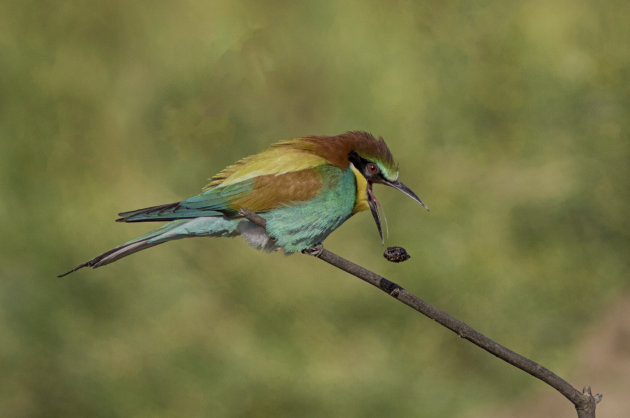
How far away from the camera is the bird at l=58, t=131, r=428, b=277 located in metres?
1.79

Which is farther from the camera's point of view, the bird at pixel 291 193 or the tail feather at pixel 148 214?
the bird at pixel 291 193

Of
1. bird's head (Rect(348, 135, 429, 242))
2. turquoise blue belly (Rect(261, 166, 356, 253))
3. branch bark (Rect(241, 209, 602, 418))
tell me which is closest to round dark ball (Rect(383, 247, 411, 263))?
branch bark (Rect(241, 209, 602, 418))

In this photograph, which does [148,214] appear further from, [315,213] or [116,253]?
[315,213]

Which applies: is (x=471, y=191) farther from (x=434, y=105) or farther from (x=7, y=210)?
(x=7, y=210)

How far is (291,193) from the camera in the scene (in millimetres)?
1849

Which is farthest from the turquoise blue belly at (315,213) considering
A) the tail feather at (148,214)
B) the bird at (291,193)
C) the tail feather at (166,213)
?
the tail feather at (148,214)

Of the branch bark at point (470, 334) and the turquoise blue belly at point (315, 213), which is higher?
the turquoise blue belly at point (315, 213)

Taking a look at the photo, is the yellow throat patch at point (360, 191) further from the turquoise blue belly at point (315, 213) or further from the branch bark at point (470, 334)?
the branch bark at point (470, 334)

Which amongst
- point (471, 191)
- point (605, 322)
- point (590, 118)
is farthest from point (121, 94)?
point (605, 322)

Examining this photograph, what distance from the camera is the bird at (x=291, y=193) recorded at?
1.79 m

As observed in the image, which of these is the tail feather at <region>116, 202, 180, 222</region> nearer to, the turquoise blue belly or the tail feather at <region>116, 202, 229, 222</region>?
the tail feather at <region>116, 202, 229, 222</region>

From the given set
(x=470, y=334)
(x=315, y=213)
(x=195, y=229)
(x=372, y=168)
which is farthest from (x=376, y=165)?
(x=470, y=334)

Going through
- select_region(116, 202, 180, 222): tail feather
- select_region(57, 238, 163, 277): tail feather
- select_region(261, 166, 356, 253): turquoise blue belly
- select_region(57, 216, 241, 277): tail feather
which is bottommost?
select_region(57, 238, 163, 277): tail feather

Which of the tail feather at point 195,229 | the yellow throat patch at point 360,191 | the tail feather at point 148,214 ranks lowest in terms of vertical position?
the tail feather at point 148,214
